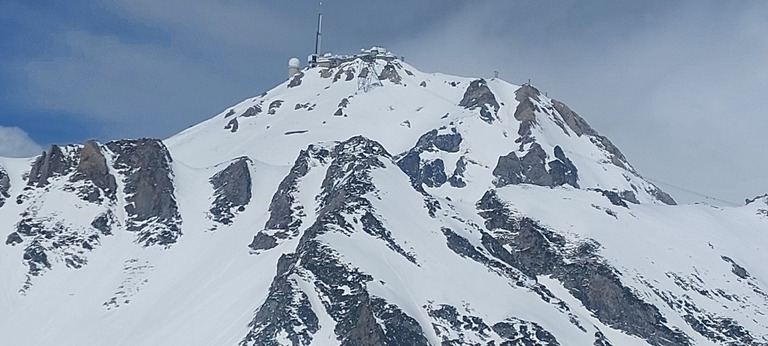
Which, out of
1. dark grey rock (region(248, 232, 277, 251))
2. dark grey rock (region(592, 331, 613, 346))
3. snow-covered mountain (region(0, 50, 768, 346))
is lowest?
dark grey rock (region(592, 331, 613, 346))

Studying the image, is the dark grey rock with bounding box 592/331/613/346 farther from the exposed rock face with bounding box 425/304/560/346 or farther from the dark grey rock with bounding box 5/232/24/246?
the dark grey rock with bounding box 5/232/24/246

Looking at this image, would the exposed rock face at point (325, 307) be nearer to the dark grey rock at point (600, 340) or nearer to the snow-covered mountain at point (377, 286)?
the snow-covered mountain at point (377, 286)

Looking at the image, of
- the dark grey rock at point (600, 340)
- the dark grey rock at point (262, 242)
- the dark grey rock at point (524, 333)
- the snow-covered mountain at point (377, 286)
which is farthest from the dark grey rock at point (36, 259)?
the dark grey rock at point (600, 340)

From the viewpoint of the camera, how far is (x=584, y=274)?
614 feet

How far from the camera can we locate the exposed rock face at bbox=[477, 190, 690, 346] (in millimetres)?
178000

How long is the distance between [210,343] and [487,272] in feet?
139

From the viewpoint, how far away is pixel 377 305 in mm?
150250

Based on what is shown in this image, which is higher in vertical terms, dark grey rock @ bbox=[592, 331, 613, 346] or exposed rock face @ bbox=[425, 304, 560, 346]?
dark grey rock @ bbox=[592, 331, 613, 346]

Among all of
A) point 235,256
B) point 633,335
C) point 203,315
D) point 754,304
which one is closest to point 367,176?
point 235,256

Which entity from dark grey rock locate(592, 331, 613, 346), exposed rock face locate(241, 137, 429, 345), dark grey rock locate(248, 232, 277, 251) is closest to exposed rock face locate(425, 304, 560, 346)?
exposed rock face locate(241, 137, 429, 345)

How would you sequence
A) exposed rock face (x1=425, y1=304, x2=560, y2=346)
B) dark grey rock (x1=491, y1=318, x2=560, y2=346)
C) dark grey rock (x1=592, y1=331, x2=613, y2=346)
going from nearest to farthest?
exposed rock face (x1=425, y1=304, x2=560, y2=346) → dark grey rock (x1=491, y1=318, x2=560, y2=346) → dark grey rock (x1=592, y1=331, x2=613, y2=346)

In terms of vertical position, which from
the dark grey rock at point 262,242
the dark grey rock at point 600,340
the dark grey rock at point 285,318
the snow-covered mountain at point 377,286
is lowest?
the dark grey rock at point 285,318

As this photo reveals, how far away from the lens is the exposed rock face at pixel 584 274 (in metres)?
178

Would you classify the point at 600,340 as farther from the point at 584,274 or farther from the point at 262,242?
the point at 262,242
